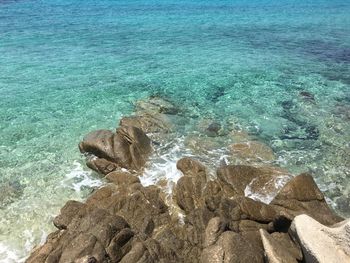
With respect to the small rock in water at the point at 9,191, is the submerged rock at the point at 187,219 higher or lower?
higher

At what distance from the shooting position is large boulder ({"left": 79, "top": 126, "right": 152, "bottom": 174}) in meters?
15.2

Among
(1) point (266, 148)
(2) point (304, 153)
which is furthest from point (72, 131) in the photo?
(2) point (304, 153)

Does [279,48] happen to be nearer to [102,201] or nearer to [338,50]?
[338,50]

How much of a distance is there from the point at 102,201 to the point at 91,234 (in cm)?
261

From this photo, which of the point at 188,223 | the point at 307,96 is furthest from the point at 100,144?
the point at 307,96

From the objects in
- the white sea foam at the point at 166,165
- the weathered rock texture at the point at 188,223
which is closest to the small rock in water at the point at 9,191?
the weathered rock texture at the point at 188,223

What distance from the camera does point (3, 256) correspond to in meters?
11.3

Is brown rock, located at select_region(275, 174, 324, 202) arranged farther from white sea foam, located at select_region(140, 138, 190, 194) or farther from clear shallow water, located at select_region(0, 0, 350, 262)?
white sea foam, located at select_region(140, 138, 190, 194)

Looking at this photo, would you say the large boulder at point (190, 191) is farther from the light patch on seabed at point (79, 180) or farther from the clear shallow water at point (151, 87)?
the clear shallow water at point (151, 87)

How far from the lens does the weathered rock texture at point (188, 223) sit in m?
9.48

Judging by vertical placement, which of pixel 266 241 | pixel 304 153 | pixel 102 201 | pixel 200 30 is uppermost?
pixel 266 241

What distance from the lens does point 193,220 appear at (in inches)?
441

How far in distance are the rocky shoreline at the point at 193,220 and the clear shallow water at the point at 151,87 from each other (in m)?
1.77

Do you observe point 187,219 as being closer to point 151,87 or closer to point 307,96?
point 151,87
